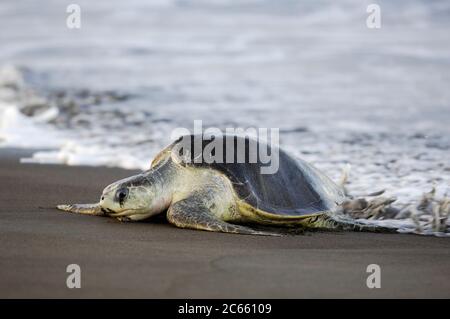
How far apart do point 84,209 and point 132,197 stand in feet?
1.41

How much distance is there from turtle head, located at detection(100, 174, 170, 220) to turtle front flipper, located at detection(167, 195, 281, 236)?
0.41ft

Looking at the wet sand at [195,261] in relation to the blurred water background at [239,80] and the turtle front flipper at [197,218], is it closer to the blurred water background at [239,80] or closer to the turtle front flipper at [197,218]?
the turtle front flipper at [197,218]

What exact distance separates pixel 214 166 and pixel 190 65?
37.6ft

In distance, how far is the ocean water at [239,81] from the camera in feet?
25.3

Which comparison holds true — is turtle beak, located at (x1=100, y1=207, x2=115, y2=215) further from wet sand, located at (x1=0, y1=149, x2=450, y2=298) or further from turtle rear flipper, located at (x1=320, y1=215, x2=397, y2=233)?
turtle rear flipper, located at (x1=320, y1=215, x2=397, y2=233)

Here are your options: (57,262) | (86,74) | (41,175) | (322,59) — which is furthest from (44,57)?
(57,262)

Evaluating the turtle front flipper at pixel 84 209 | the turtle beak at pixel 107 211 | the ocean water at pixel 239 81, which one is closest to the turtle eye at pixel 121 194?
the turtle beak at pixel 107 211

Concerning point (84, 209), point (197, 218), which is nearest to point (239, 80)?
point (84, 209)

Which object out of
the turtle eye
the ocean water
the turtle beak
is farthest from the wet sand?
→ the ocean water

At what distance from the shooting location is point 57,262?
356 cm

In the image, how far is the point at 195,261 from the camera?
3.71 metres

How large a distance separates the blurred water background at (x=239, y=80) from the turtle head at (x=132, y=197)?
186 centimetres

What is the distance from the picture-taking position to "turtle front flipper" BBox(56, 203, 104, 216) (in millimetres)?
4902
